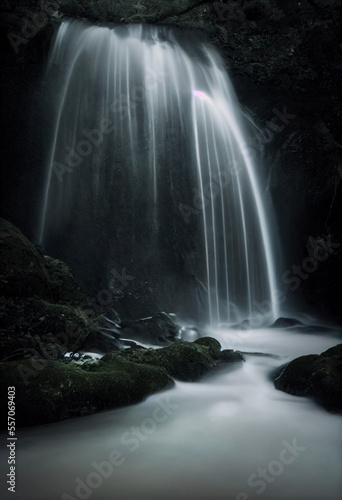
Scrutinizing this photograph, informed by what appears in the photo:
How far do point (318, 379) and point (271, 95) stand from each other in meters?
12.2

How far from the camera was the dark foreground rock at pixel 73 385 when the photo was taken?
13.1 feet

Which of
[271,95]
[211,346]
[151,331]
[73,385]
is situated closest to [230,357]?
[211,346]

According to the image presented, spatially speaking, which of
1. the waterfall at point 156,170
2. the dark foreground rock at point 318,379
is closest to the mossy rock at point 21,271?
the waterfall at point 156,170

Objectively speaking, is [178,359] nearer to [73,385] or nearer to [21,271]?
[73,385]

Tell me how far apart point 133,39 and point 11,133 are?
5792mm

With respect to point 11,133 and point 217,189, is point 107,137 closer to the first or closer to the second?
point 11,133

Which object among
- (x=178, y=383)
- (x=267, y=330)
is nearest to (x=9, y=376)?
(x=178, y=383)

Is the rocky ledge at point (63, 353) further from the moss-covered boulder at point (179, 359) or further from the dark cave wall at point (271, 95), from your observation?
the dark cave wall at point (271, 95)

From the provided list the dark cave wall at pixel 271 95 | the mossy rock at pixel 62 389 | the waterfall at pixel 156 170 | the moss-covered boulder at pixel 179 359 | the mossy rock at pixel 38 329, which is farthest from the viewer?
the waterfall at pixel 156 170

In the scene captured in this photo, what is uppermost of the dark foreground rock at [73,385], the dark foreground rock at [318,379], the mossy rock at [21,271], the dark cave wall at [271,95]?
the dark cave wall at [271,95]

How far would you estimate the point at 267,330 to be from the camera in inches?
430

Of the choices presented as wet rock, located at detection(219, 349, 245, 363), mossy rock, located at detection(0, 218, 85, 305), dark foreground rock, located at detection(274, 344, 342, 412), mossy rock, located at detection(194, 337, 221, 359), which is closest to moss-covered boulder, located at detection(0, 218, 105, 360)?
mossy rock, located at detection(0, 218, 85, 305)

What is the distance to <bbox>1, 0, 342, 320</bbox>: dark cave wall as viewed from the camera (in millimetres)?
11078

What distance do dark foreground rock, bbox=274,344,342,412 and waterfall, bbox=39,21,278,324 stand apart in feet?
19.7
